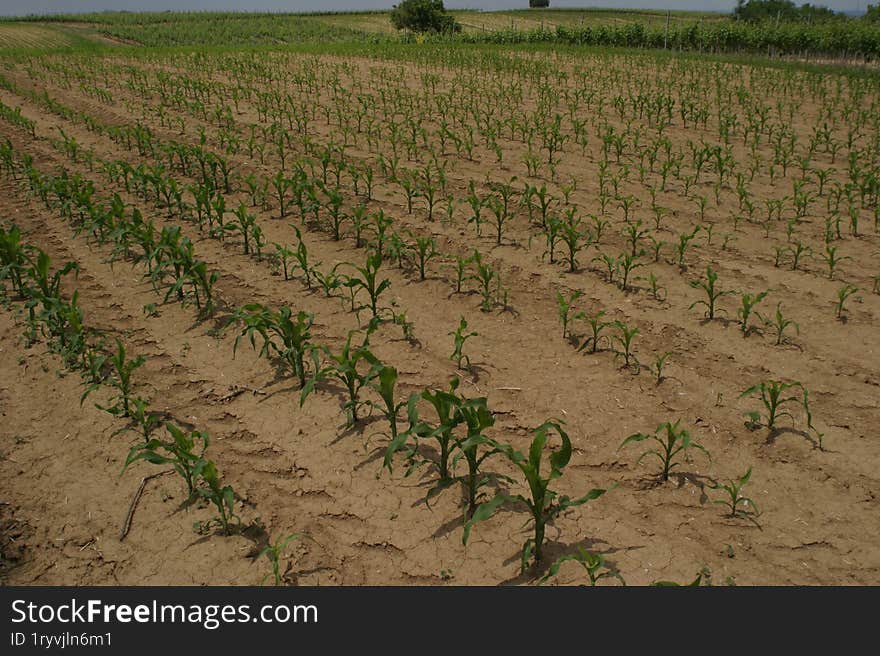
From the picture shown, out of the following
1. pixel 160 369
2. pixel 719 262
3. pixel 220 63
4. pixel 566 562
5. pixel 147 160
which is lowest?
pixel 566 562

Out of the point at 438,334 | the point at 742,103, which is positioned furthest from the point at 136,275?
the point at 742,103

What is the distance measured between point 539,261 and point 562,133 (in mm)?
6011

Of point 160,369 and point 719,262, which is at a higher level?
point 719,262

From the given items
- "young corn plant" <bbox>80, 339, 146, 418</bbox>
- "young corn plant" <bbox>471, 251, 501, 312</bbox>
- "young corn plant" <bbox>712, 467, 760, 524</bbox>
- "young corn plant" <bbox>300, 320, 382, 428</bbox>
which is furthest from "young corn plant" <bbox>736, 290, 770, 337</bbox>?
"young corn plant" <bbox>80, 339, 146, 418</bbox>

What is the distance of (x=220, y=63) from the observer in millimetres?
21812

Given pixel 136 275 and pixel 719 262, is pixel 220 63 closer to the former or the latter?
pixel 136 275

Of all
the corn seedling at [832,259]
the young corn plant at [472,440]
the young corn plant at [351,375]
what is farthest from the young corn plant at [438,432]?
the corn seedling at [832,259]

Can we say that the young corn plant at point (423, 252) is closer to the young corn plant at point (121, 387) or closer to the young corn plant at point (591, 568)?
the young corn plant at point (121, 387)

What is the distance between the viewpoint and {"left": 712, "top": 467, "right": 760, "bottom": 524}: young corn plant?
3.50 m

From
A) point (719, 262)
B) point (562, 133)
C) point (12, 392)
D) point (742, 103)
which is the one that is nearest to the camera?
point (12, 392)

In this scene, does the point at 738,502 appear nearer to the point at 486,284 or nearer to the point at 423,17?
the point at 486,284

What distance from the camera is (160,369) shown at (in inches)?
198
